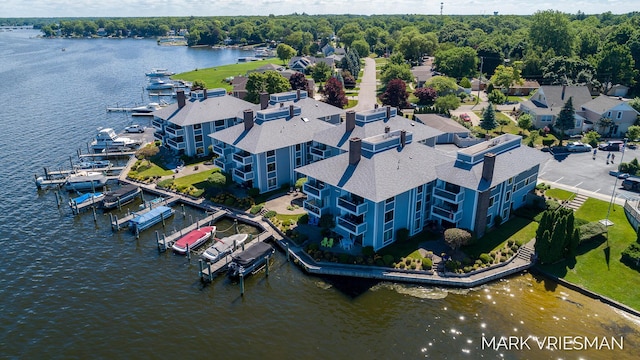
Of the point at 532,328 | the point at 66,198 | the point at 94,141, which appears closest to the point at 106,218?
the point at 66,198

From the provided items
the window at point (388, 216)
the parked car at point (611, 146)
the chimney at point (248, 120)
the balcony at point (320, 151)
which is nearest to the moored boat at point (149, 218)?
the chimney at point (248, 120)

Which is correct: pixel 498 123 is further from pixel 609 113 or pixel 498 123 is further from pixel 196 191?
pixel 196 191

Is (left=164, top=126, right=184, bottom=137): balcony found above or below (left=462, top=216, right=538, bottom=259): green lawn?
above

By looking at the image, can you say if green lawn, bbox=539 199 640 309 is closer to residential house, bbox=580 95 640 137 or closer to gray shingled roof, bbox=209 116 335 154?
gray shingled roof, bbox=209 116 335 154

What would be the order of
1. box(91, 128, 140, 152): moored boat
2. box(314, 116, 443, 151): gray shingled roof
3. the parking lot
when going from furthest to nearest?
box(91, 128, 140, 152): moored boat
box(314, 116, 443, 151): gray shingled roof
the parking lot

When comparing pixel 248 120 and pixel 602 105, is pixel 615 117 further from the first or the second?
pixel 248 120

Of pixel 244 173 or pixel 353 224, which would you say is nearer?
pixel 353 224

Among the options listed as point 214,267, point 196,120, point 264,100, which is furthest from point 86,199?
point 264,100

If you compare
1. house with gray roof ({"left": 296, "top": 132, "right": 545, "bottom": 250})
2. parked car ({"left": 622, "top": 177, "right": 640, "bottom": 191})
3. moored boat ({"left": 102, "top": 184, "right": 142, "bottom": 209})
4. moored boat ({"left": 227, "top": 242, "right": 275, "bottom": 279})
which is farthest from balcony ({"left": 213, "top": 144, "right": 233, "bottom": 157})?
parked car ({"left": 622, "top": 177, "right": 640, "bottom": 191})
